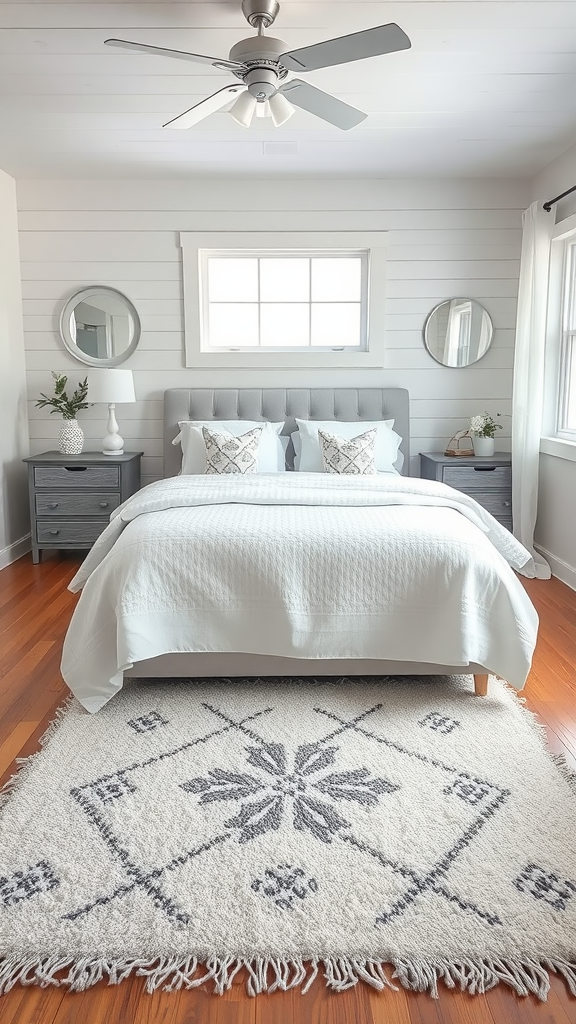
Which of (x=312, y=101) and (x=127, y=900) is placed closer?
(x=127, y=900)

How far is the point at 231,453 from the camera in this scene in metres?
4.23

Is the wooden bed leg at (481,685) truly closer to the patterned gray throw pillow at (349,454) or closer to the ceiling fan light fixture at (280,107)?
the patterned gray throw pillow at (349,454)

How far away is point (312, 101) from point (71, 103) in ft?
4.70

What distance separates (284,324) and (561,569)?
2538mm

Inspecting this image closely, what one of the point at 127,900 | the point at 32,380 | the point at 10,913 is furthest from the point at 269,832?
the point at 32,380

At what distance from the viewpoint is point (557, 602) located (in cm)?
382

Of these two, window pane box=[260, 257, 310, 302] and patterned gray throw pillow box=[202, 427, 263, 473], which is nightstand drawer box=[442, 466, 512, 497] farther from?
window pane box=[260, 257, 310, 302]

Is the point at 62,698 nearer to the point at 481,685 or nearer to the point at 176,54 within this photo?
the point at 481,685

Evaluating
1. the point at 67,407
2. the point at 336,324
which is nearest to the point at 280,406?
the point at 336,324

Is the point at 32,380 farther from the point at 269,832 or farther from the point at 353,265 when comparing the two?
the point at 269,832

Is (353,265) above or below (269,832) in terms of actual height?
above

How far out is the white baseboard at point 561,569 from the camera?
13.5 ft

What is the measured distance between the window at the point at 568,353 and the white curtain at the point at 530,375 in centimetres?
14

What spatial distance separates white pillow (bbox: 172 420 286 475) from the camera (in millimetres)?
4422
